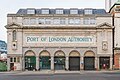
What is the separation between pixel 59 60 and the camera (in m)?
88.4

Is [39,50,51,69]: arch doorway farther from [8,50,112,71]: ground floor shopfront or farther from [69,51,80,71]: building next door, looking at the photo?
[69,51,80,71]: building next door

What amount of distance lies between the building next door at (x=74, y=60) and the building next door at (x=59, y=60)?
6.47 feet

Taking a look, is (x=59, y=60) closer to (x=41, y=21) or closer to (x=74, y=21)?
(x=74, y=21)

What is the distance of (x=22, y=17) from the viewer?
289 feet

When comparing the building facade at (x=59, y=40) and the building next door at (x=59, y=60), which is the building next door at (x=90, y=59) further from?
the building next door at (x=59, y=60)

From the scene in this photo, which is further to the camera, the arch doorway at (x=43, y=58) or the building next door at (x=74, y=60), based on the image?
the arch doorway at (x=43, y=58)

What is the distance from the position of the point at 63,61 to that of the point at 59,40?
5.67 metres

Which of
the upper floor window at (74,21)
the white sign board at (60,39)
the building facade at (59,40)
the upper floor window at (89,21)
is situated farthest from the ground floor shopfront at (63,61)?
the upper floor window at (74,21)

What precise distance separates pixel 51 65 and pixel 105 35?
16.2 metres

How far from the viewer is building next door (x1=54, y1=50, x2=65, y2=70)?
3465 inches

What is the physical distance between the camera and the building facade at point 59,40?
87.4 metres

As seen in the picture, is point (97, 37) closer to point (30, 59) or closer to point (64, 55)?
point (64, 55)

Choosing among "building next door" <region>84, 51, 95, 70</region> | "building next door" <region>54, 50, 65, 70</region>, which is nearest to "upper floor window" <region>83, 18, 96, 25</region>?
"building next door" <region>84, 51, 95, 70</region>

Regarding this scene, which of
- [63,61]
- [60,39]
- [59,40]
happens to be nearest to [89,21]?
[60,39]
